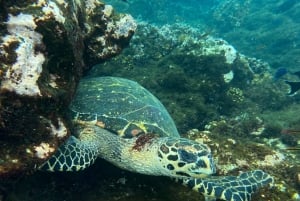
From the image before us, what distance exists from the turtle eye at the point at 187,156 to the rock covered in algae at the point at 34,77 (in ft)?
4.70

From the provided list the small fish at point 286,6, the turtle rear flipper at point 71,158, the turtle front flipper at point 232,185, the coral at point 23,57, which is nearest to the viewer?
the coral at point 23,57

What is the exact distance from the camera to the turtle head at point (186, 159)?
3.90 m

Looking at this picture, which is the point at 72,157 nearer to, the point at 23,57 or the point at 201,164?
the point at 23,57

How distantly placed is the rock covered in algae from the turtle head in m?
1.30

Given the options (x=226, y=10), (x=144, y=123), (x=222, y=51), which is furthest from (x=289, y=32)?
(x=144, y=123)

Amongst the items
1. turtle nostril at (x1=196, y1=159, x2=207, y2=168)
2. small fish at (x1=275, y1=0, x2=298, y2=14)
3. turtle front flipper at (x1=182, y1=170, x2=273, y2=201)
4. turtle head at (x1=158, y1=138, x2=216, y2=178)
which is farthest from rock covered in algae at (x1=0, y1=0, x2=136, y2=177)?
small fish at (x1=275, y1=0, x2=298, y2=14)

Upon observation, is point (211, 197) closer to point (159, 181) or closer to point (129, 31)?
point (159, 181)

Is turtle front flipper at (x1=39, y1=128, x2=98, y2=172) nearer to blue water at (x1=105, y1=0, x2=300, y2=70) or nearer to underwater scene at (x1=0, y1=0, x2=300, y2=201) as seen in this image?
underwater scene at (x1=0, y1=0, x2=300, y2=201)

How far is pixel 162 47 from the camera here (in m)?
11.2

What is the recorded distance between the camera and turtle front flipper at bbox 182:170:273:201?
4.20 metres

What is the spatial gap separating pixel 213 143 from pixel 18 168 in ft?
10.6

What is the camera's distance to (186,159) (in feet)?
13.0

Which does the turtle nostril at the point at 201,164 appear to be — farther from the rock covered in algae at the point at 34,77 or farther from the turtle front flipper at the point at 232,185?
the rock covered in algae at the point at 34,77

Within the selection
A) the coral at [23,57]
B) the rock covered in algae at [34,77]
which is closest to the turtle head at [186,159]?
the rock covered in algae at [34,77]
